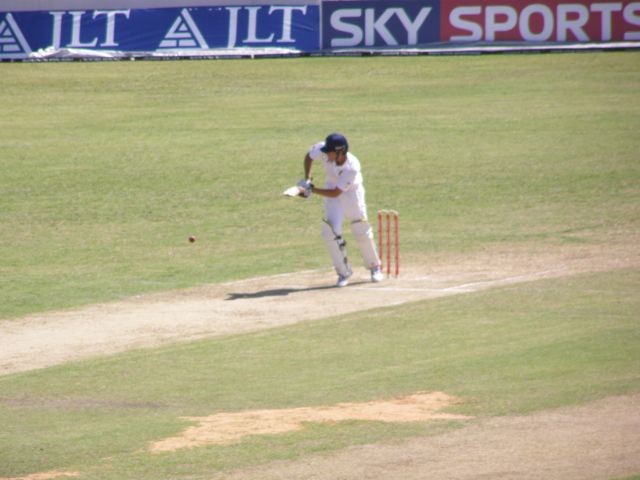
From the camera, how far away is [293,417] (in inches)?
410

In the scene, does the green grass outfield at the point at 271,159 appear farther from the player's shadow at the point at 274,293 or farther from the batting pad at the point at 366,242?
the batting pad at the point at 366,242

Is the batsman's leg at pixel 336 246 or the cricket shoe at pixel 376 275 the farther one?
the cricket shoe at pixel 376 275

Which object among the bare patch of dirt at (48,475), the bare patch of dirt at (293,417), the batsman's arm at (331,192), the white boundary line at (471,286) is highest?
the batsman's arm at (331,192)

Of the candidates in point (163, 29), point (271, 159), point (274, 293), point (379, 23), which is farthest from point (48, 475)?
point (163, 29)

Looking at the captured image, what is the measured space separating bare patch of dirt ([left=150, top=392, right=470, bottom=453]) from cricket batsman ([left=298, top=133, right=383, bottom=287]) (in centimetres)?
604

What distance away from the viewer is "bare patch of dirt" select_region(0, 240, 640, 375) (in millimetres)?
13898

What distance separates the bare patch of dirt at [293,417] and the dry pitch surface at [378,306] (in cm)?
2

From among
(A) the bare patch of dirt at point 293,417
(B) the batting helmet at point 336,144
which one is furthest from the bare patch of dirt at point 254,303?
(A) the bare patch of dirt at point 293,417

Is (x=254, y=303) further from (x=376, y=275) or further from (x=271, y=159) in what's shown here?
(x=271, y=159)

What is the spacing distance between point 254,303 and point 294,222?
727 centimetres

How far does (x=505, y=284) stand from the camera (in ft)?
54.2

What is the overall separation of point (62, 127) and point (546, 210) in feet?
44.7

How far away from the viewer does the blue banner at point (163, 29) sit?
38.2 meters

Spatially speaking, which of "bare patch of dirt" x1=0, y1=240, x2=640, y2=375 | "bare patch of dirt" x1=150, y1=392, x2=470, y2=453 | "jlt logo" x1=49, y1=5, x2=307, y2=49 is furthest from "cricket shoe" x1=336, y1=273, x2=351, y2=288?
"jlt logo" x1=49, y1=5, x2=307, y2=49
